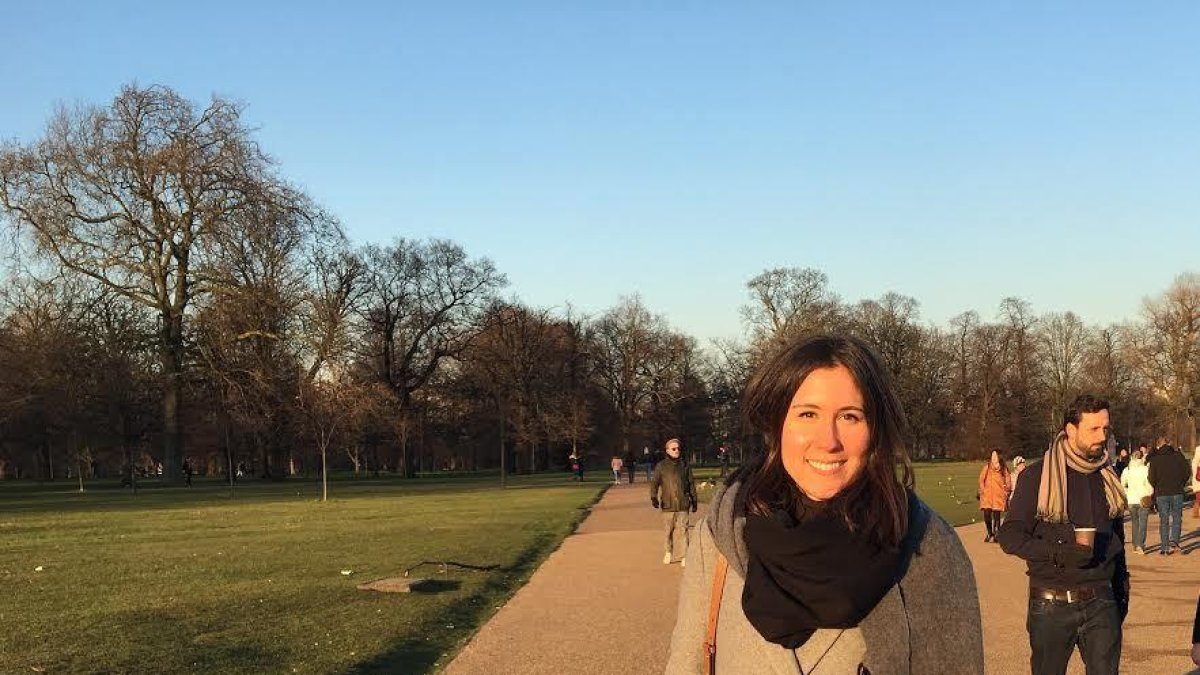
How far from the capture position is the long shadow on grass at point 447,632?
7.46 m

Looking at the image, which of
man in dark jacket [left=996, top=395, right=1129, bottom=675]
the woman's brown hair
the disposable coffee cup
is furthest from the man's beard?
the woman's brown hair

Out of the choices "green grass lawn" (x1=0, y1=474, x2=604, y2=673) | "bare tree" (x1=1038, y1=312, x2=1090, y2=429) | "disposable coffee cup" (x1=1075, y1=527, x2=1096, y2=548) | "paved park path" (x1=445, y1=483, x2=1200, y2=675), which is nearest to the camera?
"disposable coffee cup" (x1=1075, y1=527, x2=1096, y2=548)

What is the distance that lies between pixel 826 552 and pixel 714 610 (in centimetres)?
29

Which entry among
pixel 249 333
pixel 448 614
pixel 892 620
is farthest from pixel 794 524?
pixel 249 333

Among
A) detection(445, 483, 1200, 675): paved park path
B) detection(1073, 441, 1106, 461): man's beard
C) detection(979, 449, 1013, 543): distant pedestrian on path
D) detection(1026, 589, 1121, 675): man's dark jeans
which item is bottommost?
detection(445, 483, 1200, 675): paved park path

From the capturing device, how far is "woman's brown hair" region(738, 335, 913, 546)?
6.39 ft

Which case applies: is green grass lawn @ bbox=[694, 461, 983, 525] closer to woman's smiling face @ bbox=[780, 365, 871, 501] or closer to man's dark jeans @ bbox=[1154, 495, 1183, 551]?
man's dark jeans @ bbox=[1154, 495, 1183, 551]

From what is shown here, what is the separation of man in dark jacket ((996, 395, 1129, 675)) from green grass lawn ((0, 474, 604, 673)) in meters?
4.37

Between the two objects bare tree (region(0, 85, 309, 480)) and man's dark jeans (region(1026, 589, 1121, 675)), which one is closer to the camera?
man's dark jeans (region(1026, 589, 1121, 675))

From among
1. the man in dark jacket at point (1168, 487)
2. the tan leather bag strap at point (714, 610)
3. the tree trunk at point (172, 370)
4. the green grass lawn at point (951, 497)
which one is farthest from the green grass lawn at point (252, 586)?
the tree trunk at point (172, 370)

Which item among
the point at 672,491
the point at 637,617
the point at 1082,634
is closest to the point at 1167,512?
the point at 672,491

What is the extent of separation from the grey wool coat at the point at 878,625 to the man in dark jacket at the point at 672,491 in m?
11.7

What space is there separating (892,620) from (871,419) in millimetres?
392

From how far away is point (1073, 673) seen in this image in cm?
723
